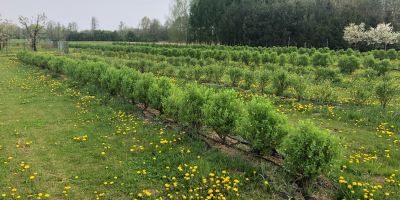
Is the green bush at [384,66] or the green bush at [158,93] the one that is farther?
the green bush at [384,66]

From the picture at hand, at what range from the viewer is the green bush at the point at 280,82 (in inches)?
322

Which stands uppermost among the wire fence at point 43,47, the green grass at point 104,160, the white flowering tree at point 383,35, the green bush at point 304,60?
the white flowering tree at point 383,35

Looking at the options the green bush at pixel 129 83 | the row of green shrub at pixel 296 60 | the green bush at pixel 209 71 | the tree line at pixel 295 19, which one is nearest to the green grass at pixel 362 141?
the green bush at pixel 209 71

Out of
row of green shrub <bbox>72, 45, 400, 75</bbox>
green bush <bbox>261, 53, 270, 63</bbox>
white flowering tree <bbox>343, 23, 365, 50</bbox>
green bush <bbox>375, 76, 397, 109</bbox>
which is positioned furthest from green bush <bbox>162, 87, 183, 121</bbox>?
white flowering tree <bbox>343, 23, 365, 50</bbox>

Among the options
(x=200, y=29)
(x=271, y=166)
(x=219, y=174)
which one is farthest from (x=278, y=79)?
(x=200, y=29)

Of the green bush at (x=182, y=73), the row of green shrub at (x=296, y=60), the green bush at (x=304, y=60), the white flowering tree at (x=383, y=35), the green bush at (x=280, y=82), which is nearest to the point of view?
the green bush at (x=280, y=82)

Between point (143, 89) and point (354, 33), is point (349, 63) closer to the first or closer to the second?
point (143, 89)

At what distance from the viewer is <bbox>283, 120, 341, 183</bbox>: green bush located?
3070 millimetres

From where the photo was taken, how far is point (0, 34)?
3119 cm

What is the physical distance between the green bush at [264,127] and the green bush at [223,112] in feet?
1.10

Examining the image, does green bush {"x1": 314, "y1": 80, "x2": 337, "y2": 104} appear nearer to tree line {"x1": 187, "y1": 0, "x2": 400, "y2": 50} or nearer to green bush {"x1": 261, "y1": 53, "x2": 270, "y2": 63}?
green bush {"x1": 261, "y1": 53, "x2": 270, "y2": 63}

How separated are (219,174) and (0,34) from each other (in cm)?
3934

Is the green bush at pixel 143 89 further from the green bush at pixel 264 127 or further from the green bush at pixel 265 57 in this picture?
the green bush at pixel 265 57

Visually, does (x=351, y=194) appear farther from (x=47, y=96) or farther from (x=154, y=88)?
(x=47, y=96)
